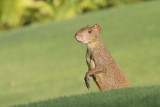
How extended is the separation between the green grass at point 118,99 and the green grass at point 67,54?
5605 millimetres

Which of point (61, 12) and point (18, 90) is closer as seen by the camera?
point (18, 90)

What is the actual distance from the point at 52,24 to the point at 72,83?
5.98 m

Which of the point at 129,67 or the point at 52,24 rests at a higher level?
the point at 52,24

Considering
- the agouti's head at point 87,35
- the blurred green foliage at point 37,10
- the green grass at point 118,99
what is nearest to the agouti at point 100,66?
the agouti's head at point 87,35

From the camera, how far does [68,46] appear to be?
1639 cm

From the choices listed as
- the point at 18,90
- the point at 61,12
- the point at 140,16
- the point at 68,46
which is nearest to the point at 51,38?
the point at 68,46

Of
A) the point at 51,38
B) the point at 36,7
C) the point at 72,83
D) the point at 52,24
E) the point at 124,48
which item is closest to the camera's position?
the point at 72,83

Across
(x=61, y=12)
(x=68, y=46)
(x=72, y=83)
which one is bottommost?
(x=72, y=83)

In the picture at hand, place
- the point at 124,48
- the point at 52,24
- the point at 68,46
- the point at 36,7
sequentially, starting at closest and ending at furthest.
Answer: the point at 124,48 → the point at 68,46 → the point at 52,24 → the point at 36,7

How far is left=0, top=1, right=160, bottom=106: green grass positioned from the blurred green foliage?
174cm

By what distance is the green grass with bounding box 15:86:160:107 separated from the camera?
5.57 metres

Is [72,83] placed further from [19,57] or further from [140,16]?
[140,16]

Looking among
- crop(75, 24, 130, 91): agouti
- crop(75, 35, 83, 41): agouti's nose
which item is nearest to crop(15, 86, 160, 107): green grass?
crop(75, 24, 130, 91): agouti

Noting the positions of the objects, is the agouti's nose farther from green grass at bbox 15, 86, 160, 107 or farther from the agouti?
green grass at bbox 15, 86, 160, 107
